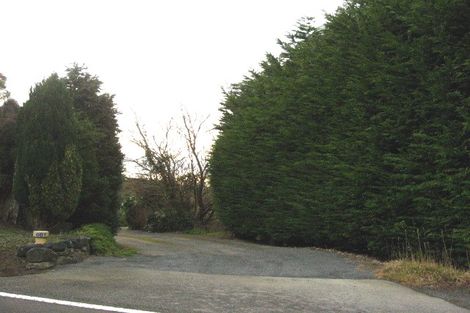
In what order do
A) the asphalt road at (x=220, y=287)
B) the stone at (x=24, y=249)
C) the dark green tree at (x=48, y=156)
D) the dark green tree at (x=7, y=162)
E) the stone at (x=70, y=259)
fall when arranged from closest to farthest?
the asphalt road at (x=220, y=287) → the stone at (x=24, y=249) → the stone at (x=70, y=259) → the dark green tree at (x=48, y=156) → the dark green tree at (x=7, y=162)

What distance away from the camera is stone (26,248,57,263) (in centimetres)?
846

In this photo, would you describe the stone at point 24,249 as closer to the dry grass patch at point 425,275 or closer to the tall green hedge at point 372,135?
the dry grass patch at point 425,275

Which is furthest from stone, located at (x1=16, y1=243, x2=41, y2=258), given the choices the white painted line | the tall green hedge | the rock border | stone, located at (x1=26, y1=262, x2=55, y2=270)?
the tall green hedge

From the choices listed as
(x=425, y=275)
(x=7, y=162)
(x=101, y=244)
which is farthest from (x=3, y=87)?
(x=425, y=275)

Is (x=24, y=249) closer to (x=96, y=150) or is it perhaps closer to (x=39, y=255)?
(x=39, y=255)

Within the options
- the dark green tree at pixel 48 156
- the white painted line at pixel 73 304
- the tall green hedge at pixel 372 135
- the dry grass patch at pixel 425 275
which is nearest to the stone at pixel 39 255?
the white painted line at pixel 73 304

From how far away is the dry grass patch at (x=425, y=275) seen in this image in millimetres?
7004

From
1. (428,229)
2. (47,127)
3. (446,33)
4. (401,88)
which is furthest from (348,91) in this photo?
(47,127)

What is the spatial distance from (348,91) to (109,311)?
763 cm

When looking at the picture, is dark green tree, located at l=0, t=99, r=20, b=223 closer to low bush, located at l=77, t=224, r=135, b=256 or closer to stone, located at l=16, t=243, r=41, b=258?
low bush, located at l=77, t=224, r=135, b=256

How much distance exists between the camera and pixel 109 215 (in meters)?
14.4

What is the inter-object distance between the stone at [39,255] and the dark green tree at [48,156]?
305cm

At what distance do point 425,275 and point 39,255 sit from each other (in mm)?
6652

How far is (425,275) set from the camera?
24.0 ft
